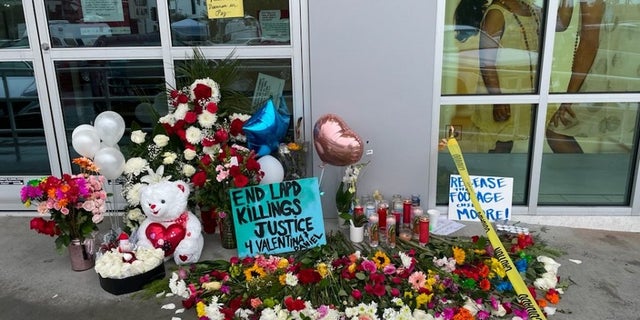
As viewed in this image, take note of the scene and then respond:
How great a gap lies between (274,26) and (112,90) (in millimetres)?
1183

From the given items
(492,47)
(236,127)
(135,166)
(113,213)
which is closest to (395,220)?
(236,127)

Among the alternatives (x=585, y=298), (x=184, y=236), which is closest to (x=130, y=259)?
(x=184, y=236)

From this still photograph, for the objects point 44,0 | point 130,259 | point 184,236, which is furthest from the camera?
point 44,0

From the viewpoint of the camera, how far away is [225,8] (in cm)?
295

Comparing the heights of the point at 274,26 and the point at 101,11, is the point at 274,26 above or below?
below

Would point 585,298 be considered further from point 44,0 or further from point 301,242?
point 44,0

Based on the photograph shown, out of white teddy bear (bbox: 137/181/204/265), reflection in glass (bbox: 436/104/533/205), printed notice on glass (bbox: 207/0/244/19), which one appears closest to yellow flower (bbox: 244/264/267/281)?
white teddy bear (bbox: 137/181/204/265)

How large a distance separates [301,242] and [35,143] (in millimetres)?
2084

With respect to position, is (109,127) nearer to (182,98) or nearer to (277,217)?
(182,98)

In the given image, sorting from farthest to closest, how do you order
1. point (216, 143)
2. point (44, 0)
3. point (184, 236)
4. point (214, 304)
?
point (44, 0)
point (216, 143)
point (184, 236)
point (214, 304)

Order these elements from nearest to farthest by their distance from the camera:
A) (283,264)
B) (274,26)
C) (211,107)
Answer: (283,264) < (211,107) < (274,26)

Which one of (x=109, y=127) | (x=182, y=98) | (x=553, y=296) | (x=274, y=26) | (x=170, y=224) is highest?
(x=274, y=26)

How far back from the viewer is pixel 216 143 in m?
2.76

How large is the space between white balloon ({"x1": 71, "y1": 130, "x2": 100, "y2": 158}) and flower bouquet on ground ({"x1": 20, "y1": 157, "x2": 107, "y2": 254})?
0.11 m
